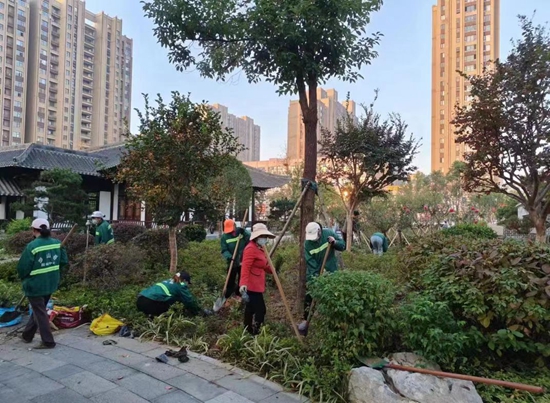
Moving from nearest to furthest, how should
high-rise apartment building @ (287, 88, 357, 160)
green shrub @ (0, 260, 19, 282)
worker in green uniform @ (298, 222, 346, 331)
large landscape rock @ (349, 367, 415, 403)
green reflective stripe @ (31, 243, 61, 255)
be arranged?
large landscape rock @ (349, 367, 415, 403)
green reflective stripe @ (31, 243, 61, 255)
worker in green uniform @ (298, 222, 346, 331)
green shrub @ (0, 260, 19, 282)
high-rise apartment building @ (287, 88, 357, 160)

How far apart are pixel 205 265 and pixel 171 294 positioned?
154 inches

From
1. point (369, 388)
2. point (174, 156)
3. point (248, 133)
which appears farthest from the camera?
point (248, 133)

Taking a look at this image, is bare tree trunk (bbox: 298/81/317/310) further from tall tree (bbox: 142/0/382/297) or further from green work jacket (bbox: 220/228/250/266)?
green work jacket (bbox: 220/228/250/266)

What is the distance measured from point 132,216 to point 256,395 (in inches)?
741

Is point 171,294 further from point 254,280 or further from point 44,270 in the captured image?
point 44,270

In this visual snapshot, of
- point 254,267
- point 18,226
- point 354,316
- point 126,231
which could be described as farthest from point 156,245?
point 18,226

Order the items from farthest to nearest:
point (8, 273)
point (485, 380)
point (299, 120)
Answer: point (299, 120) < point (8, 273) < point (485, 380)

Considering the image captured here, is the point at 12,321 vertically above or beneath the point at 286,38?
beneath

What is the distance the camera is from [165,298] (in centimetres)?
529

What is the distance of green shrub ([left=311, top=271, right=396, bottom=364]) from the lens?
11.2 feet

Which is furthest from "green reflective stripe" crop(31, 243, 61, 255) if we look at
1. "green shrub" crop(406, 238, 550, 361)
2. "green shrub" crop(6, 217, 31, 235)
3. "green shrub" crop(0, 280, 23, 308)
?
"green shrub" crop(6, 217, 31, 235)

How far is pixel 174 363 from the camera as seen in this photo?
4066mm

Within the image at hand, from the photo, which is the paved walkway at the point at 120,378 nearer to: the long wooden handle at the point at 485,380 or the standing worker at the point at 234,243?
the long wooden handle at the point at 485,380

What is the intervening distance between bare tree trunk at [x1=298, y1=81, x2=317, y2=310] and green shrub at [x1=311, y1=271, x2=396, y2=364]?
5.45 feet
